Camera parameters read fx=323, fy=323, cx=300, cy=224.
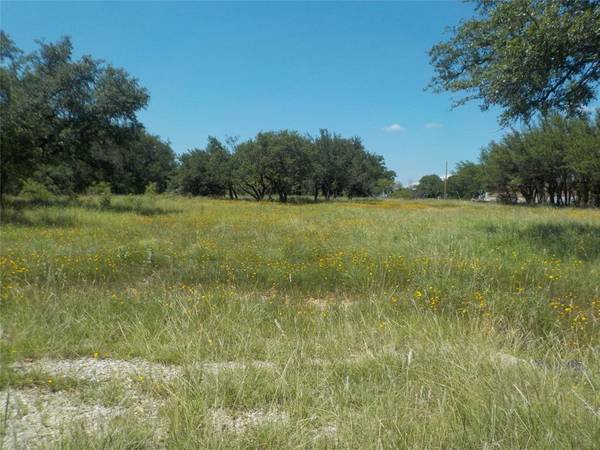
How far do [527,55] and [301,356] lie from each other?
872 centimetres

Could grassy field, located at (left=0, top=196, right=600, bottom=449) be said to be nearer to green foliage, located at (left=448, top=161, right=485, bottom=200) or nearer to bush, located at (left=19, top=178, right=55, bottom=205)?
bush, located at (left=19, top=178, right=55, bottom=205)

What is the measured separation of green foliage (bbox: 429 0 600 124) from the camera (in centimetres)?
716

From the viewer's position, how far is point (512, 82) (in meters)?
8.23

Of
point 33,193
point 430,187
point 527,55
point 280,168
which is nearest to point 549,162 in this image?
point 280,168

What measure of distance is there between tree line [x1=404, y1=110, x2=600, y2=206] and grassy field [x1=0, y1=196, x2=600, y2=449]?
33127 millimetres

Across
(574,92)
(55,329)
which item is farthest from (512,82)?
(55,329)

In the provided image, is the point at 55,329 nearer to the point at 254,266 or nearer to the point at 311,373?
the point at 311,373

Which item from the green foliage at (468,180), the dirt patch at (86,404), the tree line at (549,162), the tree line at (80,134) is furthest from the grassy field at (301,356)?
the green foliage at (468,180)

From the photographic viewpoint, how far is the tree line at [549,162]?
107 feet

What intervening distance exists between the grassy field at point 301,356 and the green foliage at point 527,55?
4.87 meters

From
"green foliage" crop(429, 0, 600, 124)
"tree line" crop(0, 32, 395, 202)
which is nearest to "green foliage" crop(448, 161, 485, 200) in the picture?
"tree line" crop(0, 32, 395, 202)

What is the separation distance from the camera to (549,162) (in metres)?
39.7

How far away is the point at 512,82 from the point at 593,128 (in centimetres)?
3750

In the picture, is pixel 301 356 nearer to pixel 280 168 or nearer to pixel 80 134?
pixel 80 134
